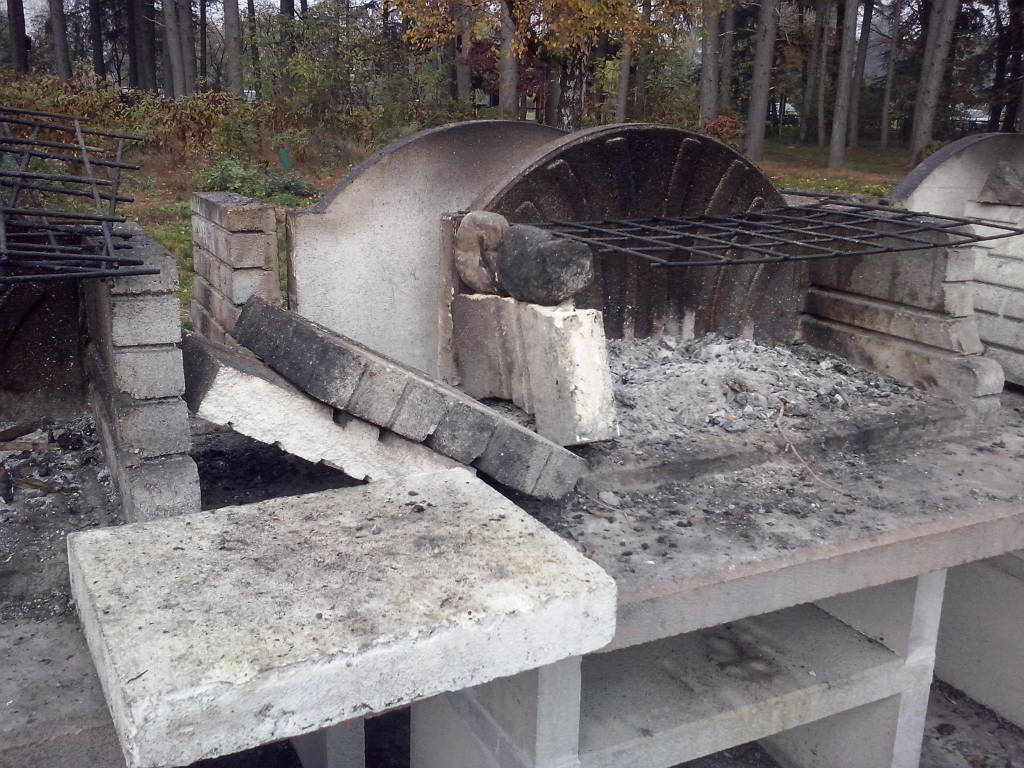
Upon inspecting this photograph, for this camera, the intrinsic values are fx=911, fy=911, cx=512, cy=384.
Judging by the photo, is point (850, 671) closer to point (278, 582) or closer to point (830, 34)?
point (278, 582)

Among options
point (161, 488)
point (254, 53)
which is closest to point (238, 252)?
point (161, 488)

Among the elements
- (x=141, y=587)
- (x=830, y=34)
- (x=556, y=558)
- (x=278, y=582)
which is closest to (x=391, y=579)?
(x=278, y=582)

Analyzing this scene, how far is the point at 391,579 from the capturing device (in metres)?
2.30

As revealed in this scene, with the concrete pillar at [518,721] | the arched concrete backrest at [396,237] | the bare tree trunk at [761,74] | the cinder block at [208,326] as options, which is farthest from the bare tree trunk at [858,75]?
the concrete pillar at [518,721]

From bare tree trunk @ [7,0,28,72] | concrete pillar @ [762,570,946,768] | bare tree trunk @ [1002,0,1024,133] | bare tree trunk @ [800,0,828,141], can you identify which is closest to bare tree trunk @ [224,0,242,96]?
bare tree trunk @ [7,0,28,72]

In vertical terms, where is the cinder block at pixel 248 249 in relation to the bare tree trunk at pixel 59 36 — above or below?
below

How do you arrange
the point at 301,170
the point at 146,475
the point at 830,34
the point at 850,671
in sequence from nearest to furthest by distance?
the point at 146,475, the point at 850,671, the point at 301,170, the point at 830,34

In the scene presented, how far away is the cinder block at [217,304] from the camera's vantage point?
4293 mm

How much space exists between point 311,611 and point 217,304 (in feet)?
9.18

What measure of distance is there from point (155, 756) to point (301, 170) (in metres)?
12.0

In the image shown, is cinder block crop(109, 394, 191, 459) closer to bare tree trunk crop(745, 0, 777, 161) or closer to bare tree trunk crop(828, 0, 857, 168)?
bare tree trunk crop(745, 0, 777, 161)

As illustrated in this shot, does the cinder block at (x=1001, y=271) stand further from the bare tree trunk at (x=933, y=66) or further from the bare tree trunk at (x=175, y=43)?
the bare tree trunk at (x=175, y=43)

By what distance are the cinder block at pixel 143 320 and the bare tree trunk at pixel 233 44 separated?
1372 cm

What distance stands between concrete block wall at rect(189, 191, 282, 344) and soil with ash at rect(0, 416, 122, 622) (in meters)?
0.84
